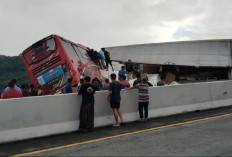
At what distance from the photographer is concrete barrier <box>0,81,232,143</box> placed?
8.98m

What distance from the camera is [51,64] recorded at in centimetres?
1538

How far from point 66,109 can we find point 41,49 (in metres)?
6.01

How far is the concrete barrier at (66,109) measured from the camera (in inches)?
354

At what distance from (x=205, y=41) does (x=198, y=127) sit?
31467 mm

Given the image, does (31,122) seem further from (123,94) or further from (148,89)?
(148,89)

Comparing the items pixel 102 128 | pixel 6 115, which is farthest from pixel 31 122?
pixel 102 128

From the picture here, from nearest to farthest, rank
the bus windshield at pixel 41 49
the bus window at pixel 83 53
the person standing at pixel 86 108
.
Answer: the person standing at pixel 86 108, the bus windshield at pixel 41 49, the bus window at pixel 83 53

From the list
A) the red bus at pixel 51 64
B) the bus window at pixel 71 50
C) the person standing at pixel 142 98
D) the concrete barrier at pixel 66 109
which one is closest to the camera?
the concrete barrier at pixel 66 109

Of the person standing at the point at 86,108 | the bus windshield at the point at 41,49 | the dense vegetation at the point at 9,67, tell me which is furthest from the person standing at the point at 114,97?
the dense vegetation at the point at 9,67

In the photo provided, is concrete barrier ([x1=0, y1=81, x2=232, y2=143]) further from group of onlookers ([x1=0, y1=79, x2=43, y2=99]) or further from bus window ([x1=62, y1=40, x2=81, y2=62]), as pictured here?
bus window ([x1=62, y1=40, x2=81, y2=62])

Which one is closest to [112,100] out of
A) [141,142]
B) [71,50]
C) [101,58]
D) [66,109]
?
[66,109]

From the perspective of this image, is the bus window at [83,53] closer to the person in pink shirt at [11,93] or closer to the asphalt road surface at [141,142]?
the person in pink shirt at [11,93]

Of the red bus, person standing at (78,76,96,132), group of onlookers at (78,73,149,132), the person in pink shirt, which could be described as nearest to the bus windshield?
the red bus

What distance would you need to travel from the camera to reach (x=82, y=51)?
1839cm
